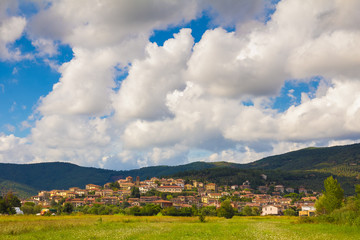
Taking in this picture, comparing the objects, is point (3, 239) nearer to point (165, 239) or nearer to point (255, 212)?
point (165, 239)

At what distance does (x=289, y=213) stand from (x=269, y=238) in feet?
476

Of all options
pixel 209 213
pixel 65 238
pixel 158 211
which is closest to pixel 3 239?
pixel 65 238

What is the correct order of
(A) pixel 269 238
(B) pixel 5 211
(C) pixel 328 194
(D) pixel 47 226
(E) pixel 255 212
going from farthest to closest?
1. (E) pixel 255 212
2. (B) pixel 5 211
3. (C) pixel 328 194
4. (D) pixel 47 226
5. (A) pixel 269 238

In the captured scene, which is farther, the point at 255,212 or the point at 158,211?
the point at 255,212

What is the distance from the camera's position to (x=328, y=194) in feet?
262

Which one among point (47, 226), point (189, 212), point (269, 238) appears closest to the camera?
point (269, 238)

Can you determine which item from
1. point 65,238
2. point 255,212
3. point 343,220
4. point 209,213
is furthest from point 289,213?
point 65,238

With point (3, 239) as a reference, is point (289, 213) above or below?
below

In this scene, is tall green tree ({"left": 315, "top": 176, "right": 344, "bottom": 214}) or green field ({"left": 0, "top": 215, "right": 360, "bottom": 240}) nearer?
green field ({"left": 0, "top": 215, "right": 360, "bottom": 240})

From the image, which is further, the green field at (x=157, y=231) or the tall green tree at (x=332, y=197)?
the tall green tree at (x=332, y=197)

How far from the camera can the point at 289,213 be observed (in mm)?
160875

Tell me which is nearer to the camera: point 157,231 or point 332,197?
point 157,231

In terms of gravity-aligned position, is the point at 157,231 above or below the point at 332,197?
above

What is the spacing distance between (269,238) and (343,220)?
85.2 feet
